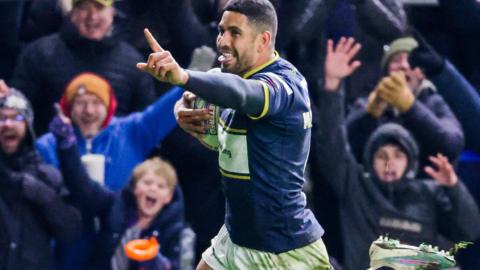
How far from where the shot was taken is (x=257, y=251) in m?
4.60

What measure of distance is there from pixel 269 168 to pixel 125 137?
1.97m

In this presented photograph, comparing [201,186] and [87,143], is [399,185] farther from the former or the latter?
[87,143]

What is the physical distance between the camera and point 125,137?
6.32m

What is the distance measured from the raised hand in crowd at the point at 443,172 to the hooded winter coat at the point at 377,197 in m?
0.03

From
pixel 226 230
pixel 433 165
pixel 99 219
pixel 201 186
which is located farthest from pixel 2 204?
pixel 433 165

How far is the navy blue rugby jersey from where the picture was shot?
446cm

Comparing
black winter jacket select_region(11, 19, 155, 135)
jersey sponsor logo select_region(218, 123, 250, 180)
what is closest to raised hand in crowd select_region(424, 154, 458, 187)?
black winter jacket select_region(11, 19, 155, 135)

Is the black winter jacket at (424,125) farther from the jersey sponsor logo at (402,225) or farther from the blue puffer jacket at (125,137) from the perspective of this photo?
the blue puffer jacket at (125,137)

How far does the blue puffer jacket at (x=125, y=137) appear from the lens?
6.26m

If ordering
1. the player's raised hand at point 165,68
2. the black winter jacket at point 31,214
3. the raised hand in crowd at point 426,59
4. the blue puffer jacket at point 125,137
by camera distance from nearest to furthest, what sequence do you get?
the player's raised hand at point 165,68 < the black winter jacket at point 31,214 < the blue puffer jacket at point 125,137 < the raised hand in crowd at point 426,59

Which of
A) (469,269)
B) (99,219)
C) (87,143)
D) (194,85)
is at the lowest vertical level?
(469,269)

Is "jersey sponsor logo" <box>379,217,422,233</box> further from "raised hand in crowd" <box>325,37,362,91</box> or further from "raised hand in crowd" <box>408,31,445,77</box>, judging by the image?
"raised hand in crowd" <box>408,31,445,77</box>

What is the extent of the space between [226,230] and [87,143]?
169 cm

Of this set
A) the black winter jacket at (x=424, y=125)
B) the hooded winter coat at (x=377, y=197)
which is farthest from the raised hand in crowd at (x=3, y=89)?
the black winter jacket at (x=424, y=125)
